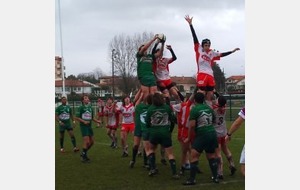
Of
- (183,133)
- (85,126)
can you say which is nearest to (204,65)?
(183,133)

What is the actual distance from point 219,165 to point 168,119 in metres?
1.70

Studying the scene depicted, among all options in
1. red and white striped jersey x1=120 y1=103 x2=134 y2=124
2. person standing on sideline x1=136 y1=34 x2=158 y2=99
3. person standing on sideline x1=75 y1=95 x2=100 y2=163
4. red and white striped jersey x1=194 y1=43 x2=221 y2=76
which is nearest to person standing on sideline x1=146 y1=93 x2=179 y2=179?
person standing on sideline x1=136 y1=34 x2=158 y2=99

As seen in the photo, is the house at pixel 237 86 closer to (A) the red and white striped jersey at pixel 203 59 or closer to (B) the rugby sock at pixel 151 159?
(A) the red and white striped jersey at pixel 203 59

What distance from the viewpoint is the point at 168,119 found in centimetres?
1048

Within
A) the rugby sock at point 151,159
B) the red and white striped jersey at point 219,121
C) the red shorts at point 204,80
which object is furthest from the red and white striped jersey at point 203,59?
the rugby sock at point 151,159

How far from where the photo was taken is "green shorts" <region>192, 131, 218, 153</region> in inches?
371

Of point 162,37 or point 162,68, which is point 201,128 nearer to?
point 162,37

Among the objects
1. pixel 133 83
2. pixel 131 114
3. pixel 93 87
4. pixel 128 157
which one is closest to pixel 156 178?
pixel 128 157

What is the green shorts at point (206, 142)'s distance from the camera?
9.42m

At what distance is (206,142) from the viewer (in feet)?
31.0

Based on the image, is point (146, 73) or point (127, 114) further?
point (127, 114)

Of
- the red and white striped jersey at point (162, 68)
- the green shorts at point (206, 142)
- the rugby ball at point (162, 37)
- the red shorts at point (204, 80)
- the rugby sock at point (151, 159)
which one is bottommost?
the rugby sock at point (151, 159)

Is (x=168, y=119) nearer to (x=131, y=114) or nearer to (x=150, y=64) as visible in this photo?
(x=150, y=64)

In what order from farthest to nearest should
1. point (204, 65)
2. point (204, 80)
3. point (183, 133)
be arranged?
point (204, 65), point (204, 80), point (183, 133)
